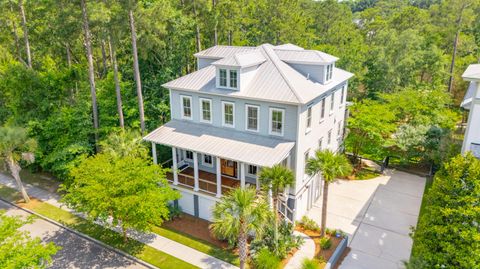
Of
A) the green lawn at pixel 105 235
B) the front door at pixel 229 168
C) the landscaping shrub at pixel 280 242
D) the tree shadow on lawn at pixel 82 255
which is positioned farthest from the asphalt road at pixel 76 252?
the front door at pixel 229 168

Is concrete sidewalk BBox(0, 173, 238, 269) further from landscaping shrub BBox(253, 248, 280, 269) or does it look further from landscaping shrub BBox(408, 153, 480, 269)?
landscaping shrub BBox(408, 153, 480, 269)

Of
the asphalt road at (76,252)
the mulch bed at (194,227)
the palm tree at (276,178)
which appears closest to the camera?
the palm tree at (276,178)

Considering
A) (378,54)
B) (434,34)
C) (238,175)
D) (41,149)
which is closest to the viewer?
(238,175)

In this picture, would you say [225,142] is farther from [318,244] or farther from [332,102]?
[332,102]

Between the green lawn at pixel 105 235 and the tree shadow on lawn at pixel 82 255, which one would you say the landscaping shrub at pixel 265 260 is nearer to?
the green lawn at pixel 105 235

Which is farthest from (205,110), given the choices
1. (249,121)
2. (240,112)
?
(249,121)

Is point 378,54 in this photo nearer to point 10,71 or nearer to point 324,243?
point 324,243

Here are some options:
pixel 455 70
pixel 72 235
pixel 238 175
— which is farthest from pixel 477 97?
pixel 455 70
